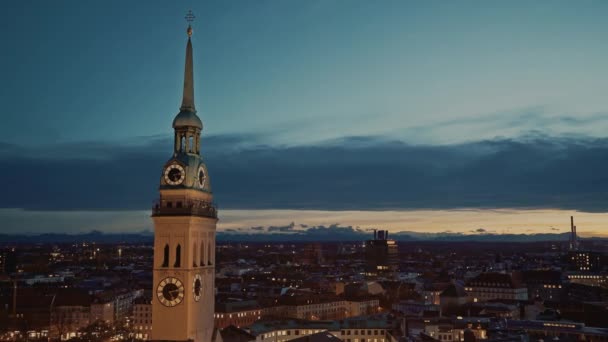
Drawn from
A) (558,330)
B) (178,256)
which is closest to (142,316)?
(558,330)

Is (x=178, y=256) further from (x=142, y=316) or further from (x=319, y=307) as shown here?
(x=319, y=307)

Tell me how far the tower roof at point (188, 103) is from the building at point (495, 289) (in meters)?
153

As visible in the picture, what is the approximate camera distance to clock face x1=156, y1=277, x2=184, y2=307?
4162cm

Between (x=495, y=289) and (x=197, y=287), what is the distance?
525ft

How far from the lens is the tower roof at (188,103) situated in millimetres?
43469

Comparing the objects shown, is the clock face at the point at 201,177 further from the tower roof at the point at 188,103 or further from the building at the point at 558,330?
the building at the point at 558,330

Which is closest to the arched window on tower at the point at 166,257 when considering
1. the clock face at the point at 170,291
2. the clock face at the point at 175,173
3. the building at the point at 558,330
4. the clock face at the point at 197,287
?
the clock face at the point at 170,291

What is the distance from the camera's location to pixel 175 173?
4250 centimetres

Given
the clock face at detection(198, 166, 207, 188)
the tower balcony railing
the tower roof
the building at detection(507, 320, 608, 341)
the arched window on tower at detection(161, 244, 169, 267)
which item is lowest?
the building at detection(507, 320, 608, 341)

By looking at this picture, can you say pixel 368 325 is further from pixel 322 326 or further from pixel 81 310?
pixel 81 310

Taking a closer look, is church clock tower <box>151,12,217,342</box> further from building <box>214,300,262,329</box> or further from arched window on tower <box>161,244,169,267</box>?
building <box>214,300,262,329</box>

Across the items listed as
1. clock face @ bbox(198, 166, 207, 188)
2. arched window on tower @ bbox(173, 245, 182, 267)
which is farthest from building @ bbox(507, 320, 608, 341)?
arched window on tower @ bbox(173, 245, 182, 267)

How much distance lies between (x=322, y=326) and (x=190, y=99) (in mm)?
Result: 76770

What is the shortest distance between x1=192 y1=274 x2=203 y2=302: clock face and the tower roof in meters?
9.61
